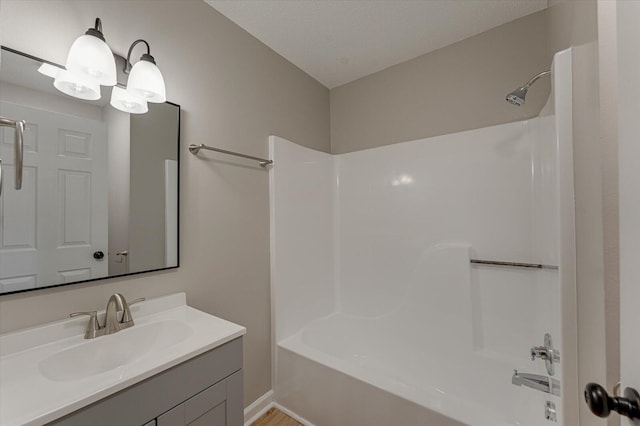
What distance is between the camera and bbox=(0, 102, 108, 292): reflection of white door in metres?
0.93

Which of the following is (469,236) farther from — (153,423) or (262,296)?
(153,423)

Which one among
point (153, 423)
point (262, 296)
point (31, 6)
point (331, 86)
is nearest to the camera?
point (153, 423)

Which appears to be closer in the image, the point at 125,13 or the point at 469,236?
the point at 125,13

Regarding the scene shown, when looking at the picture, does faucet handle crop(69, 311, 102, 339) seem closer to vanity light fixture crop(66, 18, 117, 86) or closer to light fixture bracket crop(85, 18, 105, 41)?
vanity light fixture crop(66, 18, 117, 86)

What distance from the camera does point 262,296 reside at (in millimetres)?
1879

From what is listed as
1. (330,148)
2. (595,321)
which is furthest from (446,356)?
(330,148)

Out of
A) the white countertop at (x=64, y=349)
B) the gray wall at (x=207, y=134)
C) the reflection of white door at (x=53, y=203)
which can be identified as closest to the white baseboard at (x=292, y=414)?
the gray wall at (x=207, y=134)

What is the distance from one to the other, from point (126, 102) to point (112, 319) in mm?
958

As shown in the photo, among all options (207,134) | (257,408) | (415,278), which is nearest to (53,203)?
(207,134)

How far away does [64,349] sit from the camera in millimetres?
962

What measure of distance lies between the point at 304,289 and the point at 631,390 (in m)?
1.86

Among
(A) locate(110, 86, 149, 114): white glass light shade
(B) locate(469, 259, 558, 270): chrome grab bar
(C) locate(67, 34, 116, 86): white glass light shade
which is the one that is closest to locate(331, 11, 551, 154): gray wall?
(B) locate(469, 259, 558, 270): chrome grab bar

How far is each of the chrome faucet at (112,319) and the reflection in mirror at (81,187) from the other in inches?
5.1

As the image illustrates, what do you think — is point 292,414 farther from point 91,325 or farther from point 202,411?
point 91,325
